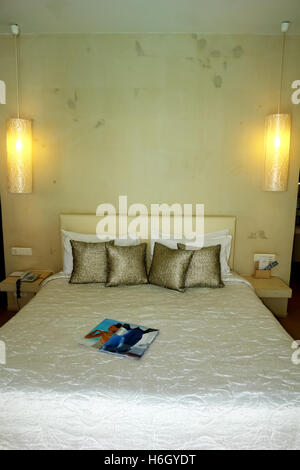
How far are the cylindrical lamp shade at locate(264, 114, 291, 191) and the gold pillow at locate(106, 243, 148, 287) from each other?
1.37m

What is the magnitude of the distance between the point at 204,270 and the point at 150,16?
6.80 feet

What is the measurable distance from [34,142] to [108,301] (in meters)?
1.75

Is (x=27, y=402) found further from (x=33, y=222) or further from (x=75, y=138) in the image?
(x=75, y=138)

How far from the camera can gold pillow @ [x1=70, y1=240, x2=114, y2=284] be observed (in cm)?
282

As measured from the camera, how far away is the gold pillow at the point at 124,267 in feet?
9.09

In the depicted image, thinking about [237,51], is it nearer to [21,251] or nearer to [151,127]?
[151,127]

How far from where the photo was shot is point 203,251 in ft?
9.24

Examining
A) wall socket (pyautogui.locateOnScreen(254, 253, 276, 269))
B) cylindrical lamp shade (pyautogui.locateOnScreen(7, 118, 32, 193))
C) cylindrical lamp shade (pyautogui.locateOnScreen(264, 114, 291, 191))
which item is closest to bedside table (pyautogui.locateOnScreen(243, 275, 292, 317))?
wall socket (pyautogui.locateOnScreen(254, 253, 276, 269))

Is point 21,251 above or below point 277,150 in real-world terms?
below

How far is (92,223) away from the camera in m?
3.25
